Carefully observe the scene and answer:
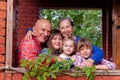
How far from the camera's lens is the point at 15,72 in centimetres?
343

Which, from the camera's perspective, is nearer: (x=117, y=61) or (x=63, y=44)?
(x=63, y=44)

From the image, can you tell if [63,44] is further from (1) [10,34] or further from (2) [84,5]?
(2) [84,5]

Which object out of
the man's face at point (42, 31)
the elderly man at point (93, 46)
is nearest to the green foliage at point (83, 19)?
the elderly man at point (93, 46)

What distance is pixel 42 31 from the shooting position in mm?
3861

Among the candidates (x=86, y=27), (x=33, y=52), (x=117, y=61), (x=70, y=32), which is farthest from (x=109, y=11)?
(x=86, y=27)

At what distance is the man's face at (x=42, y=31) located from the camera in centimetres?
385

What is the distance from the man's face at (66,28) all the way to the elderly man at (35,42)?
0.27m

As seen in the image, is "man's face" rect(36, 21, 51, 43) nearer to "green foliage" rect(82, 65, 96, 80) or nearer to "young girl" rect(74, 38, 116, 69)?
"young girl" rect(74, 38, 116, 69)

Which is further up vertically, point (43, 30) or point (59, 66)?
point (43, 30)

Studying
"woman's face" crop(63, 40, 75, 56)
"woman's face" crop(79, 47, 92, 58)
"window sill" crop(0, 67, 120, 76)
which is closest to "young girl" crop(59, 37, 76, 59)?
"woman's face" crop(63, 40, 75, 56)

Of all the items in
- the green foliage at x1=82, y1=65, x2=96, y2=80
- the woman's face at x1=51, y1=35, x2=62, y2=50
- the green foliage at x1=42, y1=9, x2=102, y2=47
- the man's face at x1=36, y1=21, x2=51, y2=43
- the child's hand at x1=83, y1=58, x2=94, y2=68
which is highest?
the green foliage at x1=42, y1=9, x2=102, y2=47

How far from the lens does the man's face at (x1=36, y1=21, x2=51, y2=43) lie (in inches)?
152

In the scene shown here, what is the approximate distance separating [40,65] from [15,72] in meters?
0.28

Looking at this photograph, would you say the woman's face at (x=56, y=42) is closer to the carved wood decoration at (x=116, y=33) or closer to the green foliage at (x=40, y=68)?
the green foliage at (x=40, y=68)
